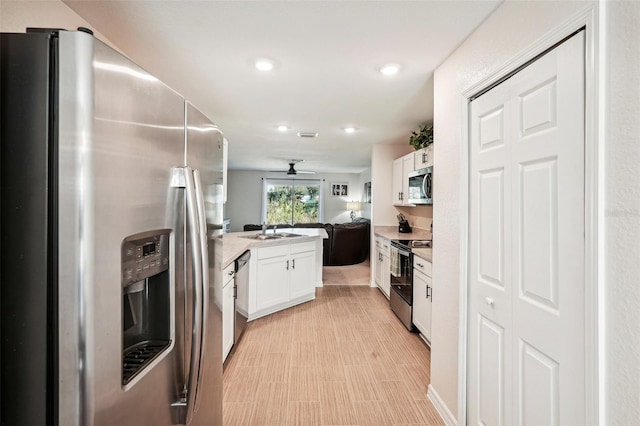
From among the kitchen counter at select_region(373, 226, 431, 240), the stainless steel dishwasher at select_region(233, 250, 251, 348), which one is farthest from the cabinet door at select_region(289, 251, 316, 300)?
the kitchen counter at select_region(373, 226, 431, 240)

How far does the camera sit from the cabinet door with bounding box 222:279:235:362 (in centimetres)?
243

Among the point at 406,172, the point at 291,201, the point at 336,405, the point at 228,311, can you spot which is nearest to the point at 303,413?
the point at 336,405

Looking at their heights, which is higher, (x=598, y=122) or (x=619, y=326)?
(x=598, y=122)

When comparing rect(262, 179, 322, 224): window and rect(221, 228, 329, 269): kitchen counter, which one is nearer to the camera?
rect(221, 228, 329, 269): kitchen counter

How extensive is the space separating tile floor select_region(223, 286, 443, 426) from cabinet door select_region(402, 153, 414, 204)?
1719mm

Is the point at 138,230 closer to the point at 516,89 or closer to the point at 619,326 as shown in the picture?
the point at 619,326

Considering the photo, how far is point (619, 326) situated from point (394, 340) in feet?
7.73

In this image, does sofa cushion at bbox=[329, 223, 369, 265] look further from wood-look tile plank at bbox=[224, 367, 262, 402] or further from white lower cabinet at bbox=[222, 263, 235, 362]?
wood-look tile plank at bbox=[224, 367, 262, 402]

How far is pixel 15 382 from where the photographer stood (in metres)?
0.61

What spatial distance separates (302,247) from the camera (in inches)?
163

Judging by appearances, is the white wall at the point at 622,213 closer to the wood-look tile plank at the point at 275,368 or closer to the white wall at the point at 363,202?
the wood-look tile plank at the point at 275,368

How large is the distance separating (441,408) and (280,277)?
88.4 inches

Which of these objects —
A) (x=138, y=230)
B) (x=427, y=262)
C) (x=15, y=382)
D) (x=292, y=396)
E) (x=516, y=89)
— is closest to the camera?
(x=15, y=382)

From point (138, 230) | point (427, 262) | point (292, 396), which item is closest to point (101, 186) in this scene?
point (138, 230)
